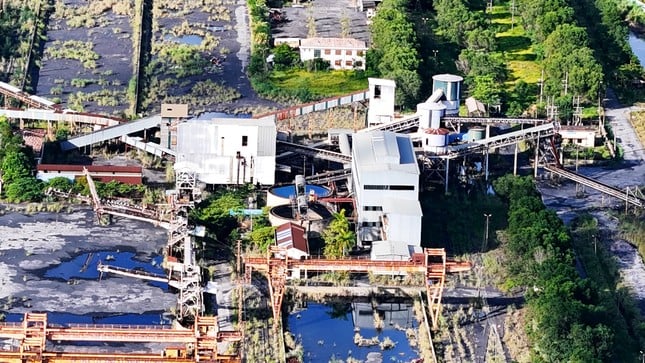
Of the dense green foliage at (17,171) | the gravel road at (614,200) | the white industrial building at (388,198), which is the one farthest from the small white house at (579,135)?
the dense green foliage at (17,171)

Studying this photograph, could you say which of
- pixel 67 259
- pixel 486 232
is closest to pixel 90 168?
pixel 67 259

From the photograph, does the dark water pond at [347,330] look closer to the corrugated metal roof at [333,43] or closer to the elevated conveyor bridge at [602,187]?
the elevated conveyor bridge at [602,187]

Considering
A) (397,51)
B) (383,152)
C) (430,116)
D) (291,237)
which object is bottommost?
(291,237)

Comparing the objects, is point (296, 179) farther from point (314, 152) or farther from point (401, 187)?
point (401, 187)

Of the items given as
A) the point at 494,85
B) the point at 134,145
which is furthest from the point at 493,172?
the point at 134,145

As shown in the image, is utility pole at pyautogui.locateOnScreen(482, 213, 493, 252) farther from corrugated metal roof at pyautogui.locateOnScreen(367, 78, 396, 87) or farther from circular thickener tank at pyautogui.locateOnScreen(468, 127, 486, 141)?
corrugated metal roof at pyautogui.locateOnScreen(367, 78, 396, 87)
